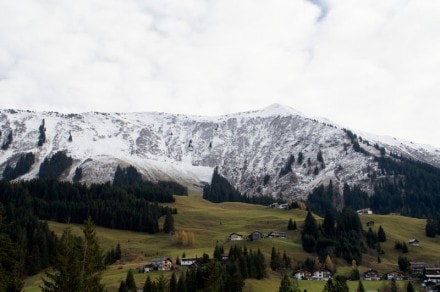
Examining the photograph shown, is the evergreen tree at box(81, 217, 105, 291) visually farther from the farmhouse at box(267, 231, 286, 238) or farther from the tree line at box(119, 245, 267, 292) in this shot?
the farmhouse at box(267, 231, 286, 238)

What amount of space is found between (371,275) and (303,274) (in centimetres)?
2067

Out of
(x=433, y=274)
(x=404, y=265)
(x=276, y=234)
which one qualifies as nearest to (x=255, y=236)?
(x=276, y=234)

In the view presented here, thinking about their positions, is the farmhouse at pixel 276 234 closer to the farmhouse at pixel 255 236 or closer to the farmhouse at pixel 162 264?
the farmhouse at pixel 255 236

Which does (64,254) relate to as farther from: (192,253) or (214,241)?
(214,241)

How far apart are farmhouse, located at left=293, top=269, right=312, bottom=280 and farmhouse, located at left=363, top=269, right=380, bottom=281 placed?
55.5ft

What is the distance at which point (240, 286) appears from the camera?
109312 mm

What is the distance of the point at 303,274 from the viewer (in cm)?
14212

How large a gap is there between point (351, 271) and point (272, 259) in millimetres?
25105

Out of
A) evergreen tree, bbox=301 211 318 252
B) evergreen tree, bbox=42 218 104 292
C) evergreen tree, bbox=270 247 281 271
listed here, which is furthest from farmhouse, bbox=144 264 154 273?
evergreen tree, bbox=42 218 104 292

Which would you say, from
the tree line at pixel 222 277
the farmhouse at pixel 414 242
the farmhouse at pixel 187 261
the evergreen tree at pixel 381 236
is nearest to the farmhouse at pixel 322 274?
the tree line at pixel 222 277

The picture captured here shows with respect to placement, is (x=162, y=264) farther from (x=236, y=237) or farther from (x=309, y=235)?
(x=309, y=235)

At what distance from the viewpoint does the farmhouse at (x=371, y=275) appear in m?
144

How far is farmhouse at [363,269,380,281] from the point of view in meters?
144

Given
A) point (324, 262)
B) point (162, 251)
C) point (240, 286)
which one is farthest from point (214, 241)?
point (240, 286)
